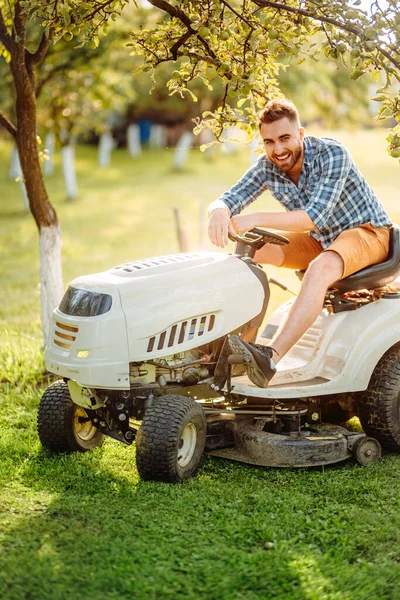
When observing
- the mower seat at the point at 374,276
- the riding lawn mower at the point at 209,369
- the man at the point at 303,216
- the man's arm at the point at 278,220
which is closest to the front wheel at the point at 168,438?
the riding lawn mower at the point at 209,369

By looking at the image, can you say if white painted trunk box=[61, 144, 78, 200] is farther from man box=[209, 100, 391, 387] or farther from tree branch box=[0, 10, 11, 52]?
man box=[209, 100, 391, 387]

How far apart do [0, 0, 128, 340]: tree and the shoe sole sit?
6.15 feet

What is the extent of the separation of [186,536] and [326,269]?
1581 millimetres

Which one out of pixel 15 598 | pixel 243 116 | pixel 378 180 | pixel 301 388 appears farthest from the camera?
pixel 378 180

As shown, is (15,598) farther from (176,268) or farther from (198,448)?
(176,268)

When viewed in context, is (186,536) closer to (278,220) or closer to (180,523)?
(180,523)

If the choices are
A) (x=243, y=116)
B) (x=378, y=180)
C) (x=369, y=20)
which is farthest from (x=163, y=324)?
(x=378, y=180)

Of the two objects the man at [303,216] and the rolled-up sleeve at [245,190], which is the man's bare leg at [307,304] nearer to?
the man at [303,216]

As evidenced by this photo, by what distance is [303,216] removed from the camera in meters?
4.17

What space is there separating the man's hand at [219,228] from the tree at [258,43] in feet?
2.29

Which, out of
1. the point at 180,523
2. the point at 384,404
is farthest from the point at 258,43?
the point at 180,523

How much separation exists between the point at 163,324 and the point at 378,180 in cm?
1915

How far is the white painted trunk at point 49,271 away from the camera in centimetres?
592

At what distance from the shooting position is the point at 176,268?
160 inches
